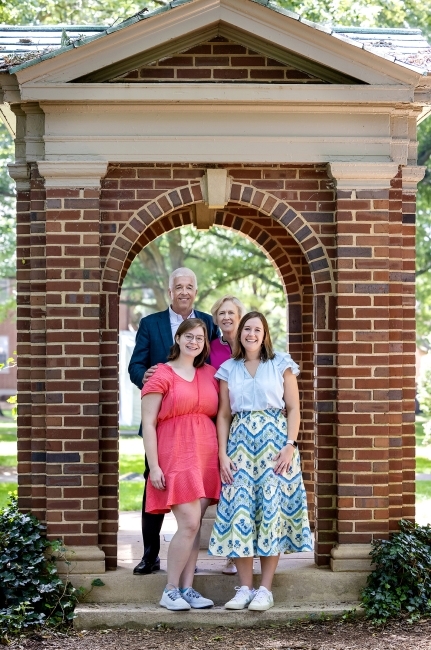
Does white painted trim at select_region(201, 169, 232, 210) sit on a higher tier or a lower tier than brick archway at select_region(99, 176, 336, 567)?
higher

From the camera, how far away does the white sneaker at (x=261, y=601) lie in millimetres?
5691

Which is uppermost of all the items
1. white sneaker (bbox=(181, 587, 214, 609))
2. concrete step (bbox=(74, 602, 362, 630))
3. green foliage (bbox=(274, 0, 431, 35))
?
green foliage (bbox=(274, 0, 431, 35))

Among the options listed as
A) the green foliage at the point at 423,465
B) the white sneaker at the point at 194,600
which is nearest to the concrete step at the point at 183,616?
the white sneaker at the point at 194,600

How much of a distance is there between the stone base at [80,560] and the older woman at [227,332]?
2.70 ft

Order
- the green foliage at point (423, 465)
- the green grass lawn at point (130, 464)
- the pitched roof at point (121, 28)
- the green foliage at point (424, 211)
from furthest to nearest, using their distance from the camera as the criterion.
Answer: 1. the green foliage at point (424, 211)
2. the green foliage at point (423, 465)
3. the green grass lawn at point (130, 464)
4. the pitched roof at point (121, 28)

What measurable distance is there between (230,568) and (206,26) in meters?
3.49

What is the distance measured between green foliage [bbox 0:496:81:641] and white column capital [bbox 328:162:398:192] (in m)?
2.95

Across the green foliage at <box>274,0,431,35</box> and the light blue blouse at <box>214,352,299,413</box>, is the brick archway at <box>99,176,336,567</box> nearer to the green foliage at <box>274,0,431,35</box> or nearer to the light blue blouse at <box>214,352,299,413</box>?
the light blue blouse at <box>214,352,299,413</box>

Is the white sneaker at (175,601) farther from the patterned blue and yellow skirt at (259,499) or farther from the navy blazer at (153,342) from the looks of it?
the navy blazer at (153,342)

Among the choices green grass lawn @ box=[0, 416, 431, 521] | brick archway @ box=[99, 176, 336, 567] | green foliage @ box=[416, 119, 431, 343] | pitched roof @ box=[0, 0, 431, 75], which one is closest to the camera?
pitched roof @ box=[0, 0, 431, 75]

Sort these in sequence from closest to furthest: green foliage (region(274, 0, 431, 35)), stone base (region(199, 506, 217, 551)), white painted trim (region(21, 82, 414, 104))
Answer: white painted trim (region(21, 82, 414, 104)), stone base (region(199, 506, 217, 551)), green foliage (region(274, 0, 431, 35))

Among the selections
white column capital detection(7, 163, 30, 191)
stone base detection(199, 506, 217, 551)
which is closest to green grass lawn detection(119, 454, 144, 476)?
stone base detection(199, 506, 217, 551)

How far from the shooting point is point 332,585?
19.9ft

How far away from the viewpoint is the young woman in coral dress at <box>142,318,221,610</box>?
5645 mm
